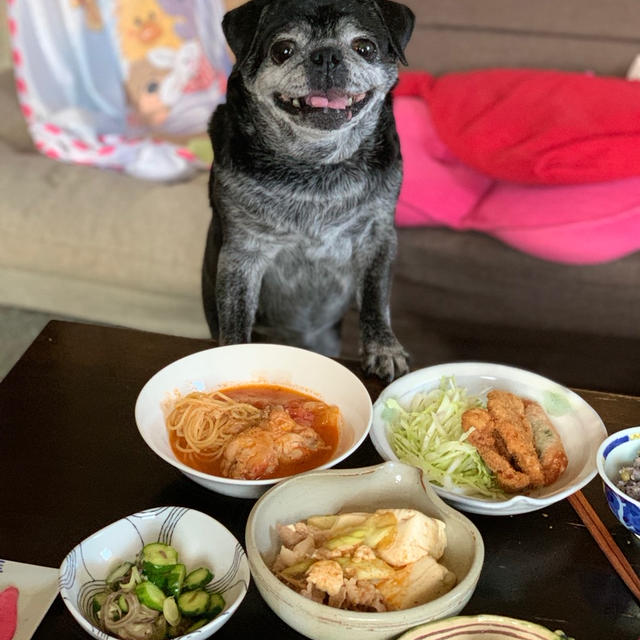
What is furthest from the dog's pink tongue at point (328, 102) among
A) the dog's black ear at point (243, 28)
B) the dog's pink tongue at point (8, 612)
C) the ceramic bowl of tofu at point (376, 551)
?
the dog's pink tongue at point (8, 612)

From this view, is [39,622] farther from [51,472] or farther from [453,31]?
[453,31]

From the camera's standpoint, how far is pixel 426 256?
2.29 m

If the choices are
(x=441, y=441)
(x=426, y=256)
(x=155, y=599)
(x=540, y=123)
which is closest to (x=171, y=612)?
(x=155, y=599)

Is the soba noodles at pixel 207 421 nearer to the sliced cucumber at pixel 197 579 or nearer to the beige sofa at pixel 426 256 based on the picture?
the sliced cucumber at pixel 197 579

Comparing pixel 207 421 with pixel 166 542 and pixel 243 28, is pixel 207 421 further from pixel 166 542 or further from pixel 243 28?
pixel 243 28

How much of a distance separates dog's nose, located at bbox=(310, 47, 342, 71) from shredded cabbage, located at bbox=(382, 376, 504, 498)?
61cm

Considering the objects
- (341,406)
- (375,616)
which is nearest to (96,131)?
(341,406)

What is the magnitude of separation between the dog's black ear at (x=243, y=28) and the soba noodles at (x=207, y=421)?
66 cm

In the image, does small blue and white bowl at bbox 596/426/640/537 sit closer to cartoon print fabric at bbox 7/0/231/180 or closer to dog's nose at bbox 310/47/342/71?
dog's nose at bbox 310/47/342/71

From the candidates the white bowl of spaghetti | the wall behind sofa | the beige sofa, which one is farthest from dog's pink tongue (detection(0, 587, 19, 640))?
the wall behind sofa

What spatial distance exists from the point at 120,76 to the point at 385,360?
183cm

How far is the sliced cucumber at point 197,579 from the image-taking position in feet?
3.01

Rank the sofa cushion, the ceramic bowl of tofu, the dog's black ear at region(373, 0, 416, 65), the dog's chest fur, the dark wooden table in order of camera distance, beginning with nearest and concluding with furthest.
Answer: the ceramic bowl of tofu → the dark wooden table → the dog's black ear at region(373, 0, 416, 65) → the dog's chest fur → the sofa cushion

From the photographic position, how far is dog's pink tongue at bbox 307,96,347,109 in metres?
1.43
